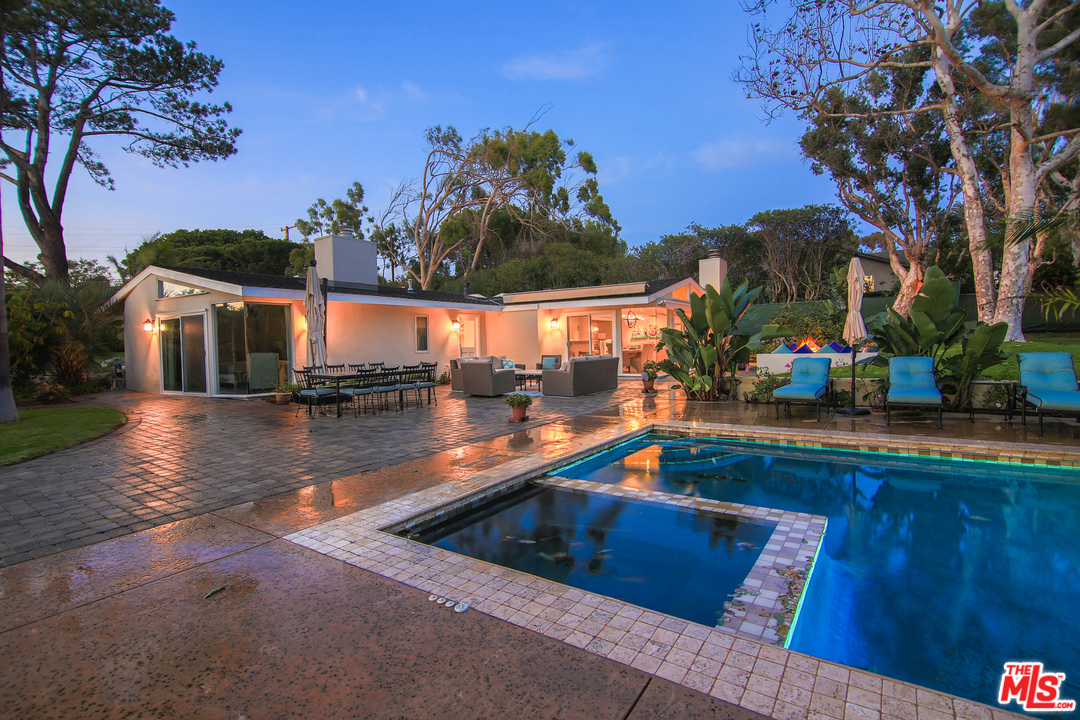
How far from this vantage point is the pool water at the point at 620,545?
3.09 meters

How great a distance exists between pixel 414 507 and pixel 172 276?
43.1ft

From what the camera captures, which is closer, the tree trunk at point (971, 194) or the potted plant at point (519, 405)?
the potted plant at point (519, 405)

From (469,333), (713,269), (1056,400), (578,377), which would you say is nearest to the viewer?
(1056,400)

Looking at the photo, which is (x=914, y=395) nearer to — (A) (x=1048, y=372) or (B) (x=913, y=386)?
(B) (x=913, y=386)

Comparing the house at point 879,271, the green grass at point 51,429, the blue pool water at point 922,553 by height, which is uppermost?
the house at point 879,271

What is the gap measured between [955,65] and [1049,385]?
10.3 metres

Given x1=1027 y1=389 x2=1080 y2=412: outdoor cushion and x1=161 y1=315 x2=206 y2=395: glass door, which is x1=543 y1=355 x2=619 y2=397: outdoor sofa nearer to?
x1=1027 y1=389 x2=1080 y2=412: outdoor cushion

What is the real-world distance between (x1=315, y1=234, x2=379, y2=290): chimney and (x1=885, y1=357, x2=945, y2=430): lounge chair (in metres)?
13.2

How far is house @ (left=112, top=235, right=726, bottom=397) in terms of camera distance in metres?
12.8

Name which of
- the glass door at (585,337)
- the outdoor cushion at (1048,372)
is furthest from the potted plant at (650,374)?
the outdoor cushion at (1048,372)

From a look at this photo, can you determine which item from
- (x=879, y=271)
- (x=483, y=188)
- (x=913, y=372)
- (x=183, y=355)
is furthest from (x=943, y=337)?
(x=879, y=271)

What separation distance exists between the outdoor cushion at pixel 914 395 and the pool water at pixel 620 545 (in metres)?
4.36

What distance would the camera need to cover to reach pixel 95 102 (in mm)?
19422

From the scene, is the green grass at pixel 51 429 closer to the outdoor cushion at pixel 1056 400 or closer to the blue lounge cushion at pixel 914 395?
the blue lounge cushion at pixel 914 395
